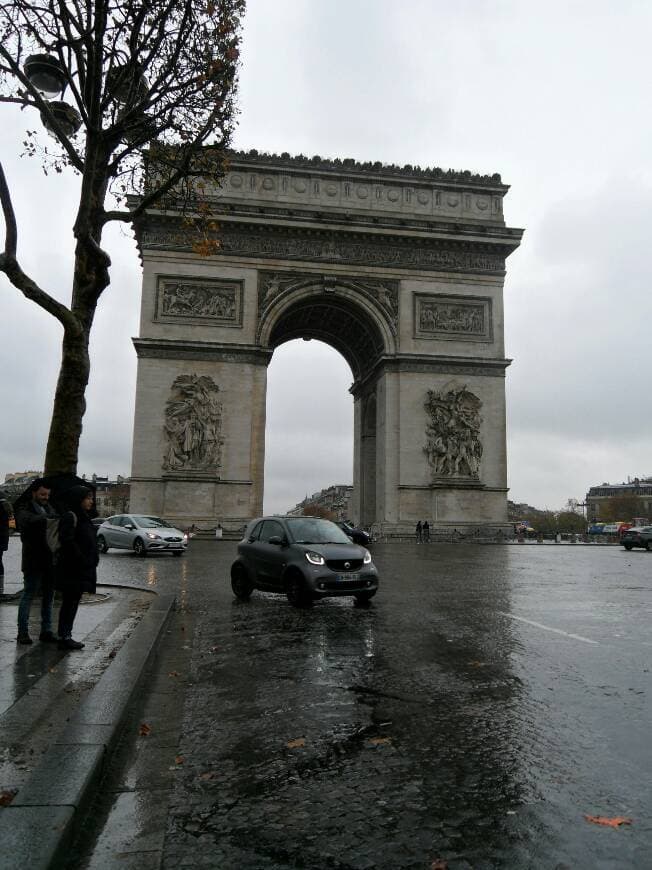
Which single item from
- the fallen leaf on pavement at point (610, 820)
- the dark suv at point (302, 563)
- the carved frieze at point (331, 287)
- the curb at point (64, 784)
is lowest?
the fallen leaf on pavement at point (610, 820)

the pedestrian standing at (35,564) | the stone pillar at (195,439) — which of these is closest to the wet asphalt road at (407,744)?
the pedestrian standing at (35,564)

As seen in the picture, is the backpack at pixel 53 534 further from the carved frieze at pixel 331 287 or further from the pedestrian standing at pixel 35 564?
the carved frieze at pixel 331 287

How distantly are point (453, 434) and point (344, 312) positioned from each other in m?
8.57

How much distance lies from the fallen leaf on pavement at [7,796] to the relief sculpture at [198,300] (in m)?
32.1

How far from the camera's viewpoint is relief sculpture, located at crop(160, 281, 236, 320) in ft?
111

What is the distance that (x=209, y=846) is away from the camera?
114 inches

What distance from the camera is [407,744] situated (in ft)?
13.6

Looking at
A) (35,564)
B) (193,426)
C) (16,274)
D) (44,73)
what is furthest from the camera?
(193,426)

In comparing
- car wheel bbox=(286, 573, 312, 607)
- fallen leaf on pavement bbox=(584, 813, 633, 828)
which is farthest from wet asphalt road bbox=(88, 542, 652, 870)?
car wheel bbox=(286, 573, 312, 607)

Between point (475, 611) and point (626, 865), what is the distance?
7.26 metres

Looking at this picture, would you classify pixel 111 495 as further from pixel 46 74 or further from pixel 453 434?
pixel 46 74

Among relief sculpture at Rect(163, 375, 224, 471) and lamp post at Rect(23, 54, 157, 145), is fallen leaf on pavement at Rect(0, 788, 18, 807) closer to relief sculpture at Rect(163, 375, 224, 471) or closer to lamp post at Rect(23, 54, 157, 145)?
lamp post at Rect(23, 54, 157, 145)

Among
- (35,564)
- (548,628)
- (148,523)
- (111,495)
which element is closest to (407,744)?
(35,564)

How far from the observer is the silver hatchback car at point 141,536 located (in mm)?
21828
